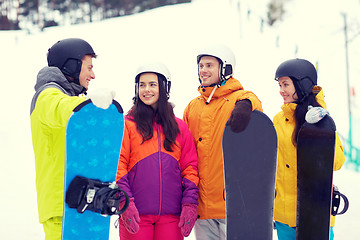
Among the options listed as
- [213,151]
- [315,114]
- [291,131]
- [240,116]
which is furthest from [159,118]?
[315,114]

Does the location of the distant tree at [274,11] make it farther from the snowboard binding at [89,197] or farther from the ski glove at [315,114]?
the snowboard binding at [89,197]

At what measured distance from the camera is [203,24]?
20672 mm

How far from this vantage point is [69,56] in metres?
2.54

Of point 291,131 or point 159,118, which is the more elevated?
point 159,118

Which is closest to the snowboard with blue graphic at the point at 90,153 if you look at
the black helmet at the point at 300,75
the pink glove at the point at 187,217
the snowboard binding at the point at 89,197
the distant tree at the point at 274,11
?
the snowboard binding at the point at 89,197

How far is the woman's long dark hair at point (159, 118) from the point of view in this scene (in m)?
2.83

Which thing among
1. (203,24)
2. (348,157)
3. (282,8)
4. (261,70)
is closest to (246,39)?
(203,24)

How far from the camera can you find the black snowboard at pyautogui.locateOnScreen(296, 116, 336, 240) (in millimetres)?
2873

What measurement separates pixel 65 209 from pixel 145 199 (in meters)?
0.61

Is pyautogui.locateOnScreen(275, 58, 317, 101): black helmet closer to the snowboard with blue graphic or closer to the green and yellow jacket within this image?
the snowboard with blue graphic

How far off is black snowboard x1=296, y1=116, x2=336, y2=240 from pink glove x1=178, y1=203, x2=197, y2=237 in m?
0.77

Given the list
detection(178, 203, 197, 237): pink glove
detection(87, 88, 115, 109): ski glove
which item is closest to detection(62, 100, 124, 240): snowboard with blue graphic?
detection(87, 88, 115, 109): ski glove

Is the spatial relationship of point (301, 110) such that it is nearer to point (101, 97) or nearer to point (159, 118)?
point (159, 118)

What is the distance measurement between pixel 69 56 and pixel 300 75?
1652 mm
